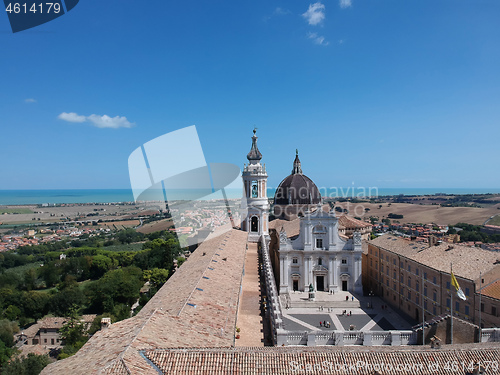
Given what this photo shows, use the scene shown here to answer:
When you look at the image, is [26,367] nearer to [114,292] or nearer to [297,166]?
[114,292]

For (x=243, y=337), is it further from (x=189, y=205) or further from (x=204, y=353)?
(x=189, y=205)

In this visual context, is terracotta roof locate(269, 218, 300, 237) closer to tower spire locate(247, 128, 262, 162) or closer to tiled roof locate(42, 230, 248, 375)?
tower spire locate(247, 128, 262, 162)

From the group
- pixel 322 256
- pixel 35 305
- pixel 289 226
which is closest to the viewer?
pixel 322 256

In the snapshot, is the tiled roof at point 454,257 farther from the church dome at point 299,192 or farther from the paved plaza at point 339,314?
the church dome at point 299,192

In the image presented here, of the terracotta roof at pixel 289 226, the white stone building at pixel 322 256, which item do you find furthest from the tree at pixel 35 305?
the terracotta roof at pixel 289 226

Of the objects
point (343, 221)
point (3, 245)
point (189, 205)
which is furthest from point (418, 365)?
point (189, 205)

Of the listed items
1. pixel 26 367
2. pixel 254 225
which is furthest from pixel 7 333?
pixel 254 225
